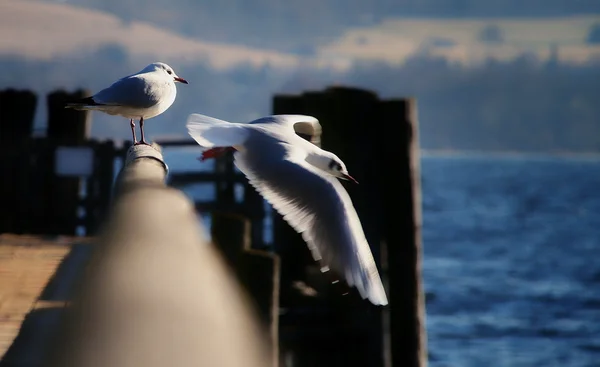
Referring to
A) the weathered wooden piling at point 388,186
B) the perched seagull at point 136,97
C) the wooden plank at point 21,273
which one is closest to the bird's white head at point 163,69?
the perched seagull at point 136,97

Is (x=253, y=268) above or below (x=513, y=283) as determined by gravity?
below

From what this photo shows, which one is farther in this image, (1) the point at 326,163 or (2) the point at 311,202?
(1) the point at 326,163

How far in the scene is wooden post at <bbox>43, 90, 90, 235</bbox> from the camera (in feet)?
32.4

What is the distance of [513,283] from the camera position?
121ft

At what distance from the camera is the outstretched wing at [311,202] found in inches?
162

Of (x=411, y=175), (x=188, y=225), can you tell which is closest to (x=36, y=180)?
(x=411, y=175)

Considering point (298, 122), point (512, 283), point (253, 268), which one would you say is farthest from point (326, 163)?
point (512, 283)

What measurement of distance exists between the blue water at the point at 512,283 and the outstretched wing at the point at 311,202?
6496 mm

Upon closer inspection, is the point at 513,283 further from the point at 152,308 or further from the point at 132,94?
the point at 152,308

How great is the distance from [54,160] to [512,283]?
2883cm

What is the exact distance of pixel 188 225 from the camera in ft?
4.43

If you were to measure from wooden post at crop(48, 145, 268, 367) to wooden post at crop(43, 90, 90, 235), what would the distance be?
8773 millimetres

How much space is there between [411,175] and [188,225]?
5.51m

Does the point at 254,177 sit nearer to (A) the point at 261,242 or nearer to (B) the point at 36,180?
(A) the point at 261,242
